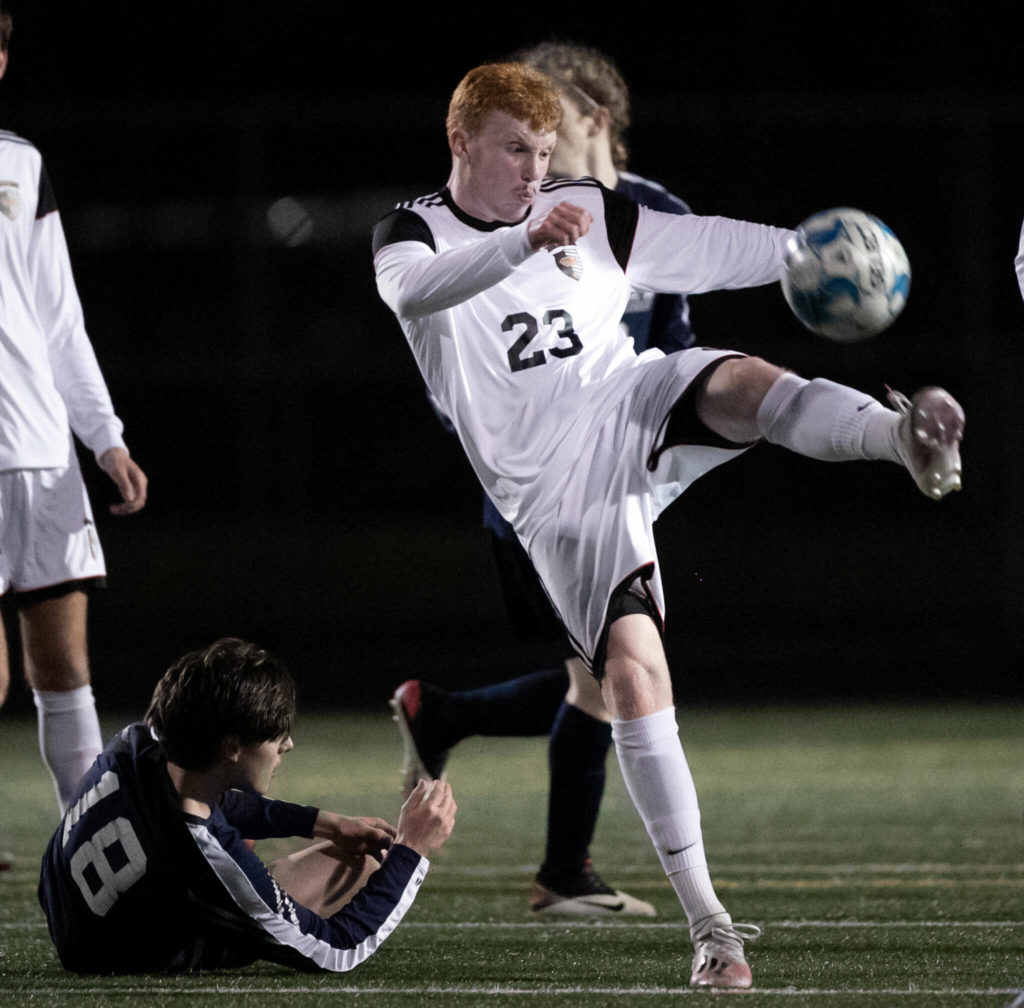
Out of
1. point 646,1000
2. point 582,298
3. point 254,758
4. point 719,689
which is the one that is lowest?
point 719,689

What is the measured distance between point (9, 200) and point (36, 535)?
799mm

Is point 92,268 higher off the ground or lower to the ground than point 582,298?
lower

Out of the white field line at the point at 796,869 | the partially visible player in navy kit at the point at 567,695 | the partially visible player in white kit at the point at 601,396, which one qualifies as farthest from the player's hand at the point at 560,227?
the white field line at the point at 796,869

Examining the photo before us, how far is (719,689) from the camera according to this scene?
11.8 meters

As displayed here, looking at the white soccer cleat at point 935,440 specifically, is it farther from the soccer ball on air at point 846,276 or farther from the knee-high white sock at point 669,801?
the knee-high white sock at point 669,801

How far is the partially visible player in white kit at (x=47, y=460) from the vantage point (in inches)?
163

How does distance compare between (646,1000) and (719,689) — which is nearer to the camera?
(646,1000)

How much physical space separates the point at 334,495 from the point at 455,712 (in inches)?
318

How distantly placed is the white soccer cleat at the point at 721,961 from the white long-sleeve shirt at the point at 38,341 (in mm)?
1928

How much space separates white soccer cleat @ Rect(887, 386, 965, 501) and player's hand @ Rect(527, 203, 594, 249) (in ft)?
2.22

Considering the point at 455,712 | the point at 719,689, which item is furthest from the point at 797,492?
the point at 455,712

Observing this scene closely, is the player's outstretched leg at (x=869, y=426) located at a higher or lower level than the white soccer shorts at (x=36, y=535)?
higher

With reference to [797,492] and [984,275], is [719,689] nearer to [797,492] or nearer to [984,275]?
[797,492]

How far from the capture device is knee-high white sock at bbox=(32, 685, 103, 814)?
421 cm
